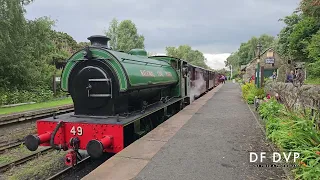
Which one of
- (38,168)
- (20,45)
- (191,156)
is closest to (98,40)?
(38,168)

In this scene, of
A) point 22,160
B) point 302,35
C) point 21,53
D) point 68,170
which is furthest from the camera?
point 302,35

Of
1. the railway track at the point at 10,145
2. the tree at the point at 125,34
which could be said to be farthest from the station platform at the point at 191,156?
the tree at the point at 125,34

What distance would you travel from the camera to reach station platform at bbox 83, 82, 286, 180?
13.7 ft

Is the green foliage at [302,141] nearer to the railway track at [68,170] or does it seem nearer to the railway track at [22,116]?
the railway track at [68,170]

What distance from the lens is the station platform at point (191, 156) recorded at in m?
4.17

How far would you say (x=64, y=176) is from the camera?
5609 mm

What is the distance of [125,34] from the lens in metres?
52.9

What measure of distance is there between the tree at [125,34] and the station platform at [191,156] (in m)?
45.8

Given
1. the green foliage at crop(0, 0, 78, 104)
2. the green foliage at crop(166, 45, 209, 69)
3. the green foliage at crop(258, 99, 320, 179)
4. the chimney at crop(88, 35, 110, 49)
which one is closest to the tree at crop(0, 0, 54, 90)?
the green foliage at crop(0, 0, 78, 104)

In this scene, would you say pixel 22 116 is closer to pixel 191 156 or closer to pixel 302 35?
pixel 191 156

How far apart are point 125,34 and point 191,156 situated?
50069mm

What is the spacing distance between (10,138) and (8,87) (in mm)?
9493

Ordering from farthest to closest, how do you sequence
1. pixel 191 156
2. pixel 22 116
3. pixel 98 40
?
1. pixel 22 116
2. pixel 98 40
3. pixel 191 156

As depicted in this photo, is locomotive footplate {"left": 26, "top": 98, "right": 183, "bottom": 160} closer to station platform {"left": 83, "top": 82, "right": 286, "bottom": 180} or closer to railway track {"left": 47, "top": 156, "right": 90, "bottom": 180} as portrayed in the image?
station platform {"left": 83, "top": 82, "right": 286, "bottom": 180}
